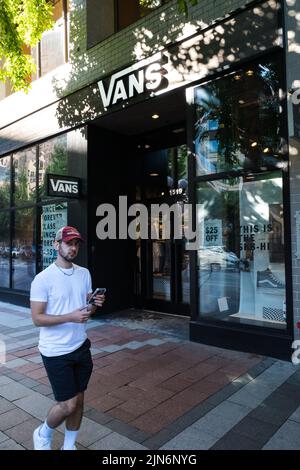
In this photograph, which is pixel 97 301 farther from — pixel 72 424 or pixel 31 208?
pixel 31 208

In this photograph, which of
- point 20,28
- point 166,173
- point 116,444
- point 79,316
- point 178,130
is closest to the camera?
point 79,316

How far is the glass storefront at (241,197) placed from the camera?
5.64m

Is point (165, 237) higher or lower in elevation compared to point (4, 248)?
higher

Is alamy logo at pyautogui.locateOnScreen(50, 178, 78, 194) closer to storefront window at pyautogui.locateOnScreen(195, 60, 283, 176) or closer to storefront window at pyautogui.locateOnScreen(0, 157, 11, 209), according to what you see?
storefront window at pyautogui.locateOnScreen(195, 60, 283, 176)

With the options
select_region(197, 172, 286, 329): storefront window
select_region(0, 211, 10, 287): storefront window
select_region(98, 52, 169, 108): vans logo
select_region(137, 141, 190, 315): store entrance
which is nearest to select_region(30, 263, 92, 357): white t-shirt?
select_region(197, 172, 286, 329): storefront window

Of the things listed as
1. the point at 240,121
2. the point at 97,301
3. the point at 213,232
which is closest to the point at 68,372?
the point at 97,301

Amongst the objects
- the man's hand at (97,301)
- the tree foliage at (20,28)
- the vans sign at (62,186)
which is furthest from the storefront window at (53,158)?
the man's hand at (97,301)

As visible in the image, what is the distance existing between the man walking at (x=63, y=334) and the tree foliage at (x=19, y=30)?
6180mm

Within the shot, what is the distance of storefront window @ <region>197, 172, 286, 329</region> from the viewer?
5.68m

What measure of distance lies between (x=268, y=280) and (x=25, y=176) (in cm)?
725

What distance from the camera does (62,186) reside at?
7.93 m

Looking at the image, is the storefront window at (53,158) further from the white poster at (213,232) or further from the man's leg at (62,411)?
the man's leg at (62,411)
